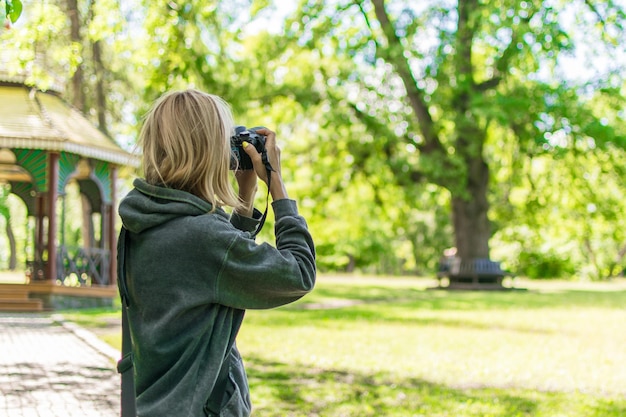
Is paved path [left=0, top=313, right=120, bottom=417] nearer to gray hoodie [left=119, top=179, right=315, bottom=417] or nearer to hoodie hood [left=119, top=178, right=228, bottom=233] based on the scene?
gray hoodie [left=119, top=179, right=315, bottom=417]

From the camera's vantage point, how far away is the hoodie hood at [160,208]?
2.23m

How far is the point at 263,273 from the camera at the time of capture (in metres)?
2.21

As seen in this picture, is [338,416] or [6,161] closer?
[338,416]

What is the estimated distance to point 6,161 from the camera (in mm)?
20422

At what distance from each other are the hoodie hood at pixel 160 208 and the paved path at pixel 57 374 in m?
4.25

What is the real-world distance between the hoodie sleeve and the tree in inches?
751

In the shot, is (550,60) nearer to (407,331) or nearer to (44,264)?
(407,331)

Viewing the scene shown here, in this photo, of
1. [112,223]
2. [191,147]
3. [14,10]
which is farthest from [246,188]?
[112,223]

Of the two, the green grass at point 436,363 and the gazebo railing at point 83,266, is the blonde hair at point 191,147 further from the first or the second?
the gazebo railing at point 83,266

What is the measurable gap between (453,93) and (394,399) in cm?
1884

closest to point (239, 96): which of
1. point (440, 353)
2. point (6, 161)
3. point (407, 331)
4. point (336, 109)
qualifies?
point (336, 109)

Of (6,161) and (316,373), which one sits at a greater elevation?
(6,161)

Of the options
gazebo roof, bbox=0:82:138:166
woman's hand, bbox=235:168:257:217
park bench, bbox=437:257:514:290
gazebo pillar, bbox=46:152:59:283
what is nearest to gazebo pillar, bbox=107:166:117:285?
gazebo roof, bbox=0:82:138:166

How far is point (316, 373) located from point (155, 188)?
21.3 feet
